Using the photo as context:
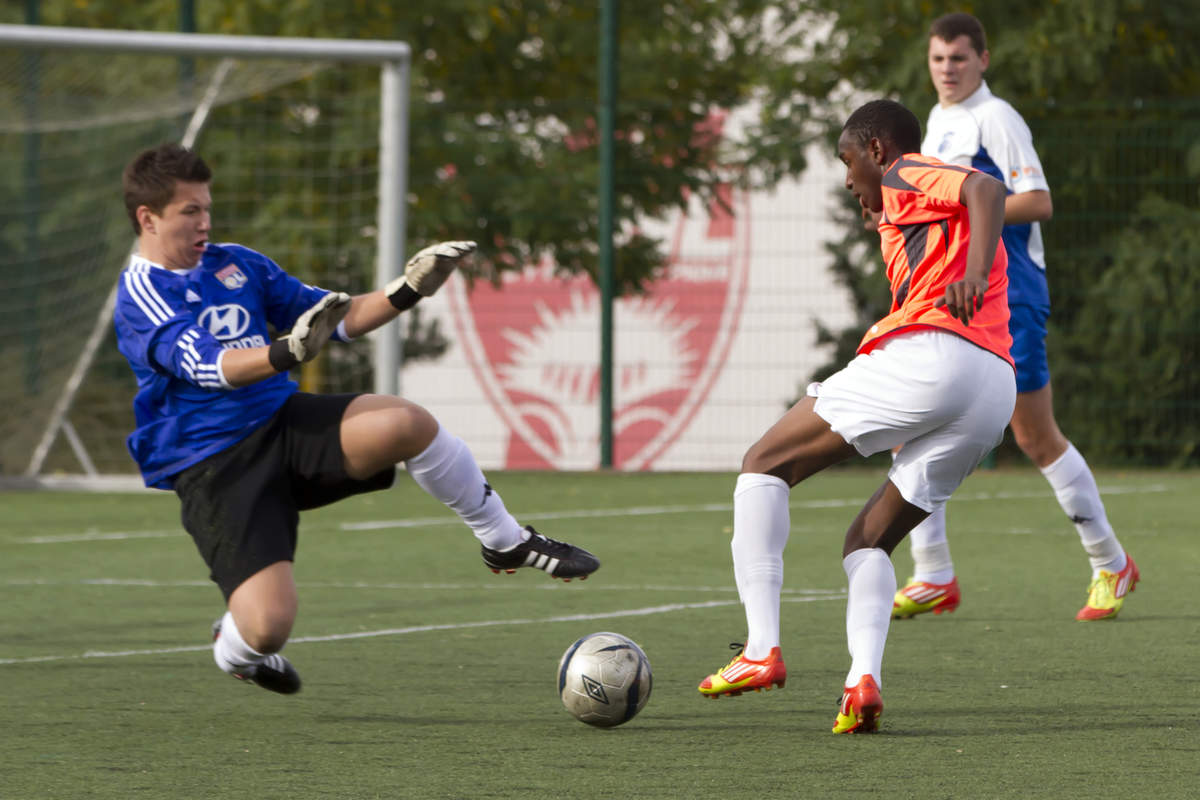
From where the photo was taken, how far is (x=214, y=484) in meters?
5.20

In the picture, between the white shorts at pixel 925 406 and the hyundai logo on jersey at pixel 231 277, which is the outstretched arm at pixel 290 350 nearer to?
Result: the hyundai logo on jersey at pixel 231 277

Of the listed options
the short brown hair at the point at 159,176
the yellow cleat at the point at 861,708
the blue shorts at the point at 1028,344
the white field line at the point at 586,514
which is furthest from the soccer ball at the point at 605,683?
the white field line at the point at 586,514

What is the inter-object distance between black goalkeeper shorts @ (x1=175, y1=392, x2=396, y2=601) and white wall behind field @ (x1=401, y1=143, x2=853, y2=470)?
899 cm

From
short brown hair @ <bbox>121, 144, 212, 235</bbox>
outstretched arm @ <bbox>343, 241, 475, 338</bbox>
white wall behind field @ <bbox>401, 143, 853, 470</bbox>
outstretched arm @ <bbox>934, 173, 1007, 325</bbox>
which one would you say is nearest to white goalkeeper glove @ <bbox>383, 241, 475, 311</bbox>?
outstretched arm @ <bbox>343, 241, 475, 338</bbox>

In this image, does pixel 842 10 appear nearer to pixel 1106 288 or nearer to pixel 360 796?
pixel 1106 288

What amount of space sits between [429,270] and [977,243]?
1.41 m

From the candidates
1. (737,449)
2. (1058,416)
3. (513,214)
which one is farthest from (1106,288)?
(513,214)

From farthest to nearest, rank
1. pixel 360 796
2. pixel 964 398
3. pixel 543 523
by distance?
pixel 543 523, pixel 964 398, pixel 360 796

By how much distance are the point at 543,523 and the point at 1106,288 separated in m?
5.59

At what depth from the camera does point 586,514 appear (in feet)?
35.3

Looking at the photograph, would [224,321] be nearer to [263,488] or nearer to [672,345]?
[263,488]

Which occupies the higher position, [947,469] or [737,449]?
[947,469]

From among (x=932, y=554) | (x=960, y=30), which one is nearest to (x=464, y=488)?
(x=932, y=554)

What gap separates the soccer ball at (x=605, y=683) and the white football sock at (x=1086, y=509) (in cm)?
243
